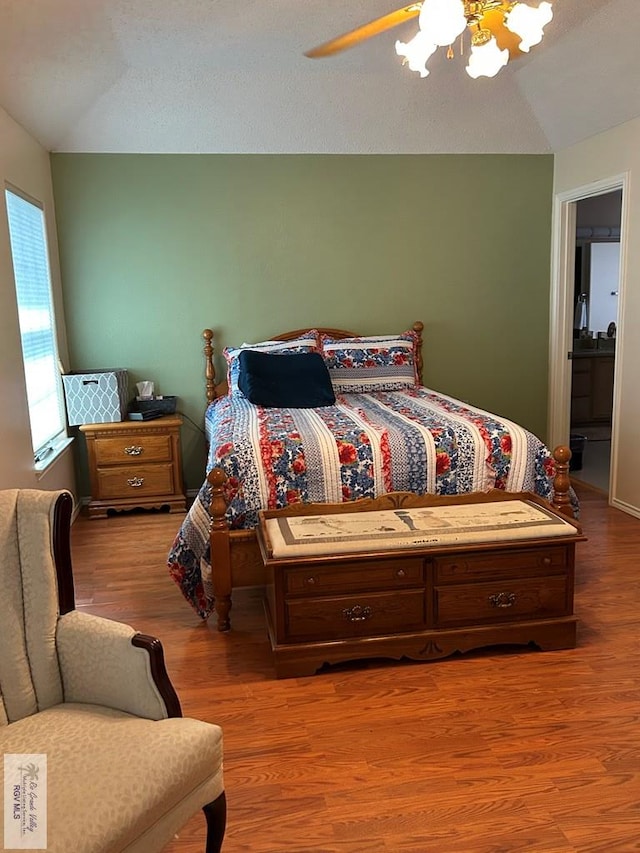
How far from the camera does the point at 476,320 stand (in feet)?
16.6

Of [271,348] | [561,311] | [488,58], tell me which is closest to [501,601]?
[488,58]

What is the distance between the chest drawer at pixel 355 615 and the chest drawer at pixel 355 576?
3cm

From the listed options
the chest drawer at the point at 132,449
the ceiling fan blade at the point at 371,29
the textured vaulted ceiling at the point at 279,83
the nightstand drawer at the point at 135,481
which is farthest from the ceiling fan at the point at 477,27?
the nightstand drawer at the point at 135,481

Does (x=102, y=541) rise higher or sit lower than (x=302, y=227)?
lower

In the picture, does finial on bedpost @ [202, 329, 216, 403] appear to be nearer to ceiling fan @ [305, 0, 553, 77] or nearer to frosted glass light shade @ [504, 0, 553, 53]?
ceiling fan @ [305, 0, 553, 77]

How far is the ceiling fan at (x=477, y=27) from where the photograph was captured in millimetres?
1983

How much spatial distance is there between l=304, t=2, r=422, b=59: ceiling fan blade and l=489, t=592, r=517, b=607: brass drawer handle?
2028mm

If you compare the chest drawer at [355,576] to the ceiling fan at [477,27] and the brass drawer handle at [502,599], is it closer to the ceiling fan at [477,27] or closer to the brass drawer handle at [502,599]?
the brass drawer handle at [502,599]

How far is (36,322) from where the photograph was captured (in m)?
4.02

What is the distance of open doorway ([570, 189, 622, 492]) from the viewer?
6496 millimetres

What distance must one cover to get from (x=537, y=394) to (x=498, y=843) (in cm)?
386

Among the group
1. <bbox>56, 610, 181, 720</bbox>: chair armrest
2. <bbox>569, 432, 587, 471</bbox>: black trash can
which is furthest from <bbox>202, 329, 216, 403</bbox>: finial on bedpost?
<bbox>56, 610, 181, 720</bbox>: chair armrest

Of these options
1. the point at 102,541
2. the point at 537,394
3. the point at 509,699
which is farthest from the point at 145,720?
the point at 537,394

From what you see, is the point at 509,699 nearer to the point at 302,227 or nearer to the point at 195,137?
the point at 302,227
